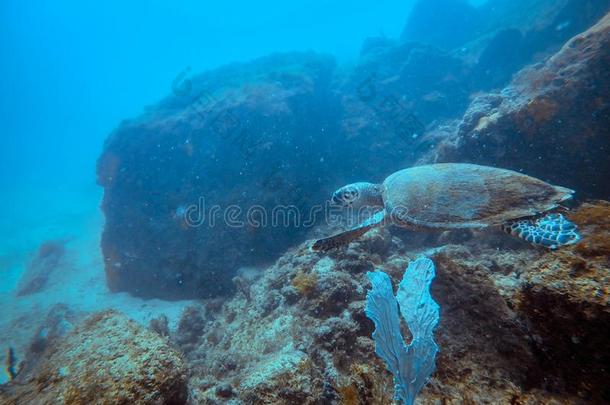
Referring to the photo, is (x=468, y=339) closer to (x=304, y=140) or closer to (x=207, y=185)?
(x=207, y=185)

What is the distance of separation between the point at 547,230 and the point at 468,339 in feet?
6.08

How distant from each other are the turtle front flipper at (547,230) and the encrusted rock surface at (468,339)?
14cm

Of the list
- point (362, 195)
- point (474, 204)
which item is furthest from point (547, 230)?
point (362, 195)

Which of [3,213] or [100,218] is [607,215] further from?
[3,213]

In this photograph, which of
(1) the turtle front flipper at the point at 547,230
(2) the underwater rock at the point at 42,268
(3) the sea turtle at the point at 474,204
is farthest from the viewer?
(2) the underwater rock at the point at 42,268

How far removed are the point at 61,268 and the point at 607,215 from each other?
23300mm

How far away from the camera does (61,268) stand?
1738 centimetres

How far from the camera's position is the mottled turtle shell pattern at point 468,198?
12.8 feet

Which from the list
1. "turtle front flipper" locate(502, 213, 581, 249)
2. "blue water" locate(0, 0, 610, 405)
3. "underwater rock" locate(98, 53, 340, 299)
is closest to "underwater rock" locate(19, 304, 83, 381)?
"blue water" locate(0, 0, 610, 405)

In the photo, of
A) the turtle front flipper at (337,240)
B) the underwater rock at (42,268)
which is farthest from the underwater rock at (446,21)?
the underwater rock at (42,268)

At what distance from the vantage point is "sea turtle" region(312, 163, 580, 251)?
3.65 meters

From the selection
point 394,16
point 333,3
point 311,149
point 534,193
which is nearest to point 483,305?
point 534,193

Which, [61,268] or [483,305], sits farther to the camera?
[61,268]

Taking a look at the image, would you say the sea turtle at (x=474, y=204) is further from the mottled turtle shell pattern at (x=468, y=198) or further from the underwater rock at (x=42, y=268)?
the underwater rock at (x=42, y=268)
